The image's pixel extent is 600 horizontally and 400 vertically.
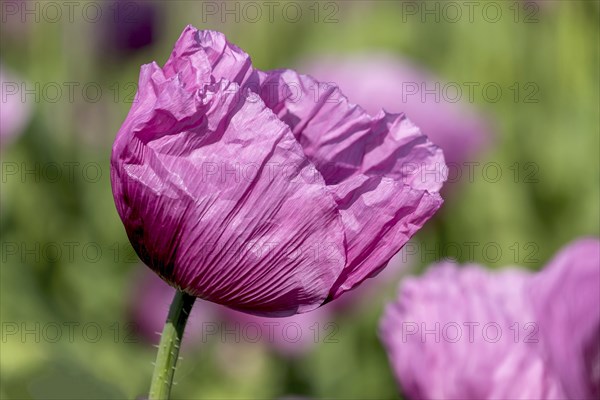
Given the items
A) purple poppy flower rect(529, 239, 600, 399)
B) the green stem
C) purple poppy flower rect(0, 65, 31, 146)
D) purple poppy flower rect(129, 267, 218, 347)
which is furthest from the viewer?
purple poppy flower rect(0, 65, 31, 146)

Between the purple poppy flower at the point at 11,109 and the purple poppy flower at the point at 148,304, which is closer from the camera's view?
the purple poppy flower at the point at 148,304

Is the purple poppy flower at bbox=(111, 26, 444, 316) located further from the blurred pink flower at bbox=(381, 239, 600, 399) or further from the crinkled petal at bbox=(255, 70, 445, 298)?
the blurred pink flower at bbox=(381, 239, 600, 399)

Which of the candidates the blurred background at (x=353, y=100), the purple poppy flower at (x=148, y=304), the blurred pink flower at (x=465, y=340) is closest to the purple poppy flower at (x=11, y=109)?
the blurred background at (x=353, y=100)

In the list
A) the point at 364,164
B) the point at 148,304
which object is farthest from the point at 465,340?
the point at 148,304

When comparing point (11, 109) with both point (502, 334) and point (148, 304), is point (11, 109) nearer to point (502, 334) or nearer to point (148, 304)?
point (148, 304)

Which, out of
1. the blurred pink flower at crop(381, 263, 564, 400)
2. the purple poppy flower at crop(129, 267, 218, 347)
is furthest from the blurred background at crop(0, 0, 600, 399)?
the blurred pink flower at crop(381, 263, 564, 400)

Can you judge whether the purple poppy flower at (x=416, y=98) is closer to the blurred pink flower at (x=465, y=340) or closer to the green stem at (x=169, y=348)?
the blurred pink flower at (x=465, y=340)
